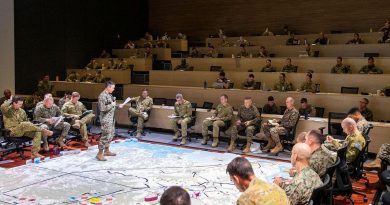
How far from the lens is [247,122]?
373 inches

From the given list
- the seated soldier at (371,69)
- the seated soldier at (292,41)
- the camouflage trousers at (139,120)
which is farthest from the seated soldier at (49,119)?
the seated soldier at (292,41)

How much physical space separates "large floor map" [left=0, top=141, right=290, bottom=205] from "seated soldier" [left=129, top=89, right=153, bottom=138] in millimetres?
1781

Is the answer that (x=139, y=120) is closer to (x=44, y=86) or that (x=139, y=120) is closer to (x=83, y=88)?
(x=83, y=88)

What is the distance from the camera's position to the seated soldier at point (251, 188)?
10.3ft

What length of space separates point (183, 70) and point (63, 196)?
7.85m

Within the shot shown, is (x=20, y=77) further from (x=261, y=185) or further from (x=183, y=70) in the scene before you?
(x=261, y=185)

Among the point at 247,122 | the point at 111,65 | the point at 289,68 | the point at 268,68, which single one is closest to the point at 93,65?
the point at 111,65

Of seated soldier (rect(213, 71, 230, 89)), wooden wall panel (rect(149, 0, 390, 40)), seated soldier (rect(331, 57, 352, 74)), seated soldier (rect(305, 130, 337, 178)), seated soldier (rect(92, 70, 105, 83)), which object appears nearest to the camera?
seated soldier (rect(305, 130, 337, 178))

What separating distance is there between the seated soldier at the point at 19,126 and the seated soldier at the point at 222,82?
5.11 m

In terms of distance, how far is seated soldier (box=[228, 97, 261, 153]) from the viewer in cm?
941

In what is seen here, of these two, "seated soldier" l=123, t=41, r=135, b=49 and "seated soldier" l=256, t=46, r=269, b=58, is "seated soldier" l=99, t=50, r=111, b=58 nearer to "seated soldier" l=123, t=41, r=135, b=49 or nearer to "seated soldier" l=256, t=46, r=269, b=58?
"seated soldier" l=123, t=41, r=135, b=49

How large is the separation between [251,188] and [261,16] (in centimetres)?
1422

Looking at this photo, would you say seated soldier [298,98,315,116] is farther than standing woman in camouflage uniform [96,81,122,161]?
Yes

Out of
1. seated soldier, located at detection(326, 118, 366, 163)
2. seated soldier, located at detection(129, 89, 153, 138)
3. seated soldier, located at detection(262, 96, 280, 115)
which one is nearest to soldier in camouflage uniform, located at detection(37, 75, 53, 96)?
seated soldier, located at detection(129, 89, 153, 138)
